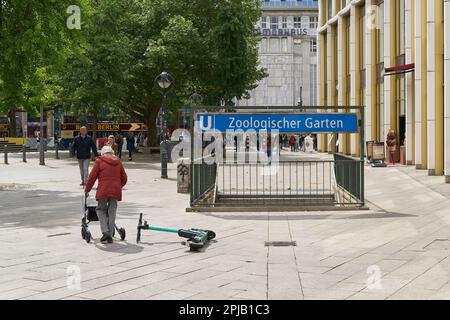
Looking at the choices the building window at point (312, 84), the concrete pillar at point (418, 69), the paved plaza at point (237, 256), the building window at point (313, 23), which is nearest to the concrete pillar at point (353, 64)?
the concrete pillar at point (418, 69)

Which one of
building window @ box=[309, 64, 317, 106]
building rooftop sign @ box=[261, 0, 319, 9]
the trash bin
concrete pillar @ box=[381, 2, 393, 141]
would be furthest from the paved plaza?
building rooftop sign @ box=[261, 0, 319, 9]

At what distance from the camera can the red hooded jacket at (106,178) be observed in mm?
8938

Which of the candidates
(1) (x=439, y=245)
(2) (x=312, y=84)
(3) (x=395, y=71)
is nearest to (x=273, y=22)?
(2) (x=312, y=84)

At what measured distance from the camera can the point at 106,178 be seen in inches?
354

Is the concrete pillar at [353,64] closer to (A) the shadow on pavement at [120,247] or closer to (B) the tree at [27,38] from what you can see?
(B) the tree at [27,38]

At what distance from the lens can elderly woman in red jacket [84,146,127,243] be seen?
8.94 m

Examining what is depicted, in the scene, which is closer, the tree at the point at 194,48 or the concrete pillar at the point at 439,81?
the concrete pillar at the point at 439,81

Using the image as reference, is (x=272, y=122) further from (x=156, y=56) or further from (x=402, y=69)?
(x=156, y=56)

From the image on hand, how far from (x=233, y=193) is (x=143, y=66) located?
21.6 m

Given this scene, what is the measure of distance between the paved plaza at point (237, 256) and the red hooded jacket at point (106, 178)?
749mm

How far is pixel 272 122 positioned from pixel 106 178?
178 inches

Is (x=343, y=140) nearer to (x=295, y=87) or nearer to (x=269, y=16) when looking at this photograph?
Result: (x=295, y=87)

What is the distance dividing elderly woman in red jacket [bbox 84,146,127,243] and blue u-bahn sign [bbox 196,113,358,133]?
369cm
